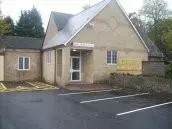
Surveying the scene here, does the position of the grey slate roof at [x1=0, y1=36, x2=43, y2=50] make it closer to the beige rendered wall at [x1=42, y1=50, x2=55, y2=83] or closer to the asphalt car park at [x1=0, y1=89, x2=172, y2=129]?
the beige rendered wall at [x1=42, y1=50, x2=55, y2=83]

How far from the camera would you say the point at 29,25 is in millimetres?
51531

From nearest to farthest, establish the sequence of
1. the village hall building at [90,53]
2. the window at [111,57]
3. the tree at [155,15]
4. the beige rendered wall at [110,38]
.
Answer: the village hall building at [90,53]
the beige rendered wall at [110,38]
the window at [111,57]
the tree at [155,15]

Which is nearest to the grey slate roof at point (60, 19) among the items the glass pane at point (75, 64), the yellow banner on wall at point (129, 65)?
the glass pane at point (75, 64)

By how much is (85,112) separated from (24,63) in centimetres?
1816

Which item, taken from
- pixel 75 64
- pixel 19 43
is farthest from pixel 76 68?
pixel 19 43

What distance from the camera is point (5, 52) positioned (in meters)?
28.5

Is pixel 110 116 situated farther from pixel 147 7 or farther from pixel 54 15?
pixel 147 7

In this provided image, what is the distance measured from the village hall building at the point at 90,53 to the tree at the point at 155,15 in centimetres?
2115

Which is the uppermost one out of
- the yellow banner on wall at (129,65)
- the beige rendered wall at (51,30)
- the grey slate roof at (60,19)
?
the grey slate roof at (60,19)

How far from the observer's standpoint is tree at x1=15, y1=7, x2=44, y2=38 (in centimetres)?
5081

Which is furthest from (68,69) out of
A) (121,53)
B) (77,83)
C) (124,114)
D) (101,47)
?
(124,114)

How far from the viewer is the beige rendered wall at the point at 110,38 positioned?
24.6 meters

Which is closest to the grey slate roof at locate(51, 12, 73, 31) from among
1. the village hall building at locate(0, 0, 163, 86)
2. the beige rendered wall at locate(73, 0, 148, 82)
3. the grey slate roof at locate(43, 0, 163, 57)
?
the grey slate roof at locate(43, 0, 163, 57)

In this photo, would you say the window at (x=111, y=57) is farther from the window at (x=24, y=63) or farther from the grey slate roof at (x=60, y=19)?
the window at (x=24, y=63)
